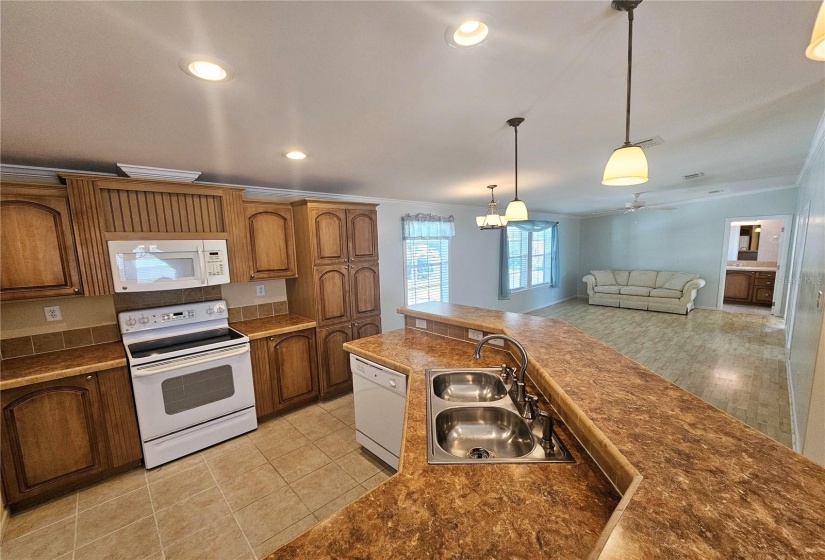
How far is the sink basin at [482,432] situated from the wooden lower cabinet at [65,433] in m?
2.36

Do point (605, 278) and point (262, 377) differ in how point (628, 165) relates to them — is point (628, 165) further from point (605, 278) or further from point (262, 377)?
point (605, 278)

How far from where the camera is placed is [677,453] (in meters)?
0.86

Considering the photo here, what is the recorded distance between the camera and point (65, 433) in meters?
2.03

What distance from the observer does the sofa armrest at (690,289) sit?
6.34 m

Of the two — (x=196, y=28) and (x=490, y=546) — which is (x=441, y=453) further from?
(x=196, y=28)

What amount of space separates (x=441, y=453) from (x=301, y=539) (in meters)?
0.51

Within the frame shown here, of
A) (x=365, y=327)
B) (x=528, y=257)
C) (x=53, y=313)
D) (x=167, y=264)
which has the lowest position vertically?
(x=365, y=327)

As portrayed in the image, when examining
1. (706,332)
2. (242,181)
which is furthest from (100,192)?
(706,332)

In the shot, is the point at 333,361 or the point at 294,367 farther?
the point at 333,361

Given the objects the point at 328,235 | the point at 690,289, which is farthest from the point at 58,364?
the point at 690,289

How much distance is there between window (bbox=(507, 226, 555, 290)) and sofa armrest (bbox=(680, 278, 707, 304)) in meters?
2.63

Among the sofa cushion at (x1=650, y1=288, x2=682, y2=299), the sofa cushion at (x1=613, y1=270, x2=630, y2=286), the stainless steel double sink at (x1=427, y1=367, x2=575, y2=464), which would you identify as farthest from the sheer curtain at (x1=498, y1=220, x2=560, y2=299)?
the stainless steel double sink at (x1=427, y1=367, x2=575, y2=464)

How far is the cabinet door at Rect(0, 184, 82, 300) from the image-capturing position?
6.41 feet

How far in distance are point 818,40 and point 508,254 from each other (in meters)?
6.00
